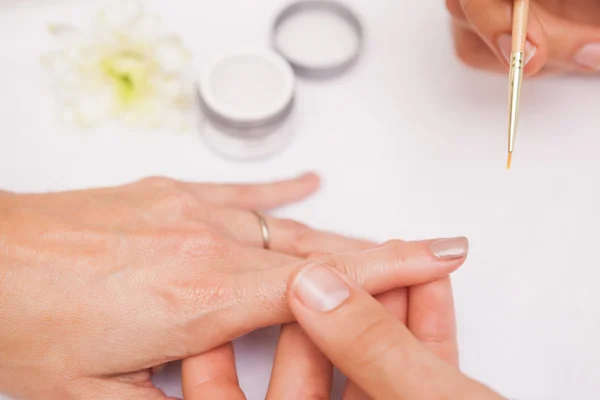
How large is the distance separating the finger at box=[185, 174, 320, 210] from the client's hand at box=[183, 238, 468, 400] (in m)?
0.21

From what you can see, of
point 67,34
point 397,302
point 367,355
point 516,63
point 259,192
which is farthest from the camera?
point 67,34

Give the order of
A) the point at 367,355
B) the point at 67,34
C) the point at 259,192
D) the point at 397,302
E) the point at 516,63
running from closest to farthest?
1. the point at 367,355
2. the point at 516,63
3. the point at 397,302
4. the point at 259,192
5. the point at 67,34

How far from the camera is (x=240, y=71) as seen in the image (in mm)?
1112

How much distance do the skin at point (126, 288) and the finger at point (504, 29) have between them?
29 cm

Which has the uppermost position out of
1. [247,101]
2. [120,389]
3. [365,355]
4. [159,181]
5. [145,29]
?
[145,29]

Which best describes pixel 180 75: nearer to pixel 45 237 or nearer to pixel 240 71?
pixel 240 71

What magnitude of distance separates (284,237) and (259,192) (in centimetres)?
9

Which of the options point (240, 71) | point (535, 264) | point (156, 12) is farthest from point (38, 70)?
point (535, 264)

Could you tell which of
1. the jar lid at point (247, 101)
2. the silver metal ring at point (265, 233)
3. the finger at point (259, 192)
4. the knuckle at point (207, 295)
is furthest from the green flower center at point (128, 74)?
the knuckle at point (207, 295)

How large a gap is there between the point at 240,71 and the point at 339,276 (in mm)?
511

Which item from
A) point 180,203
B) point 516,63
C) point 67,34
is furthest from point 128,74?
point 516,63

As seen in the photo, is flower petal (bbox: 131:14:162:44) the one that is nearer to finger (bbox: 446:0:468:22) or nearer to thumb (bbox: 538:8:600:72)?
finger (bbox: 446:0:468:22)

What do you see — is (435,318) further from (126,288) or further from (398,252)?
(126,288)

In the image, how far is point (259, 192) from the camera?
1029 millimetres
